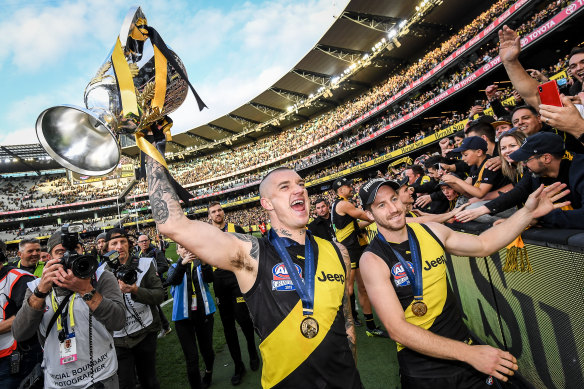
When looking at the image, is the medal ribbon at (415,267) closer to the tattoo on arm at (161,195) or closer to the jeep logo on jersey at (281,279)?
the jeep logo on jersey at (281,279)

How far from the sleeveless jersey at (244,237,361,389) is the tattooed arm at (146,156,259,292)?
0.10 metres

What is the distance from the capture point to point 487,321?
292cm

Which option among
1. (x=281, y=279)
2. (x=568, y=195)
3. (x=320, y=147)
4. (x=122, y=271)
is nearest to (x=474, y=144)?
(x=568, y=195)

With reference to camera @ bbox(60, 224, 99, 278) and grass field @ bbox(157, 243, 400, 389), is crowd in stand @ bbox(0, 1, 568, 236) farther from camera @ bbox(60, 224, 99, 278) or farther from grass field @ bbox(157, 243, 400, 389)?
camera @ bbox(60, 224, 99, 278)

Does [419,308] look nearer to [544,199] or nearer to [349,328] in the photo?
[349,328]

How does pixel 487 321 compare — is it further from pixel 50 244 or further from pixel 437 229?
pixel 50 244

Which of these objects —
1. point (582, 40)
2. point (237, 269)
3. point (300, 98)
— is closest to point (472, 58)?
point (582, 40)

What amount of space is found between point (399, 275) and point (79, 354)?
2.50m

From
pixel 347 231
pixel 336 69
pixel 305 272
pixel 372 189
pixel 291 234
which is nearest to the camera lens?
pixel 305 272

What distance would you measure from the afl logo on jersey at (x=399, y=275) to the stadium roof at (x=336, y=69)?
15.6m

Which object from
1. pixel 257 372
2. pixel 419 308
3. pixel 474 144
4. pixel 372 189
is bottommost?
pixel 257 372

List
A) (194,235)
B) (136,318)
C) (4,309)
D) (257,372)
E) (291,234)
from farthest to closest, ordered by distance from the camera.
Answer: (257,372)
(136,318)
(4,309)
(291,234)
(194,235)

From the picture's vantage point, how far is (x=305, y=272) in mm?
1722

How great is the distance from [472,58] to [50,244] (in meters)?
23.3
